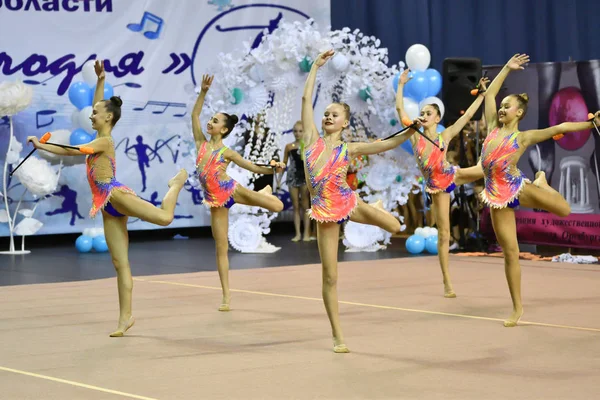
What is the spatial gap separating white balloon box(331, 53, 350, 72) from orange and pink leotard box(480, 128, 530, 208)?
493cm

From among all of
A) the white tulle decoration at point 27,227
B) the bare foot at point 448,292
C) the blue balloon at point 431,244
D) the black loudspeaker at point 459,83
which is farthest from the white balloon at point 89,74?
the bare foot at point 448,292

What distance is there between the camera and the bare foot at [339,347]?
526cm

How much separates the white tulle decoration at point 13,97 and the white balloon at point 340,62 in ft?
12.5

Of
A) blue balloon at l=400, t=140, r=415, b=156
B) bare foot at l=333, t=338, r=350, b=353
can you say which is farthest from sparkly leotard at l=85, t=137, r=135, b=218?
blue balloon at l=400, t=140, r=415, b=156

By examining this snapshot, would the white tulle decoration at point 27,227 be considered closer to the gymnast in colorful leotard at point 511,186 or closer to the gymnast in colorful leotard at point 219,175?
the gymnast in colorful leotard at point 219,175

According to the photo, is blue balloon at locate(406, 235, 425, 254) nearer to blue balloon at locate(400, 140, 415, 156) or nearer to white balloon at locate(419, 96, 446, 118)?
blue balloon at locate(400, 140, 415, 156)

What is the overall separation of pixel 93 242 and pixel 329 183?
22.6 feet

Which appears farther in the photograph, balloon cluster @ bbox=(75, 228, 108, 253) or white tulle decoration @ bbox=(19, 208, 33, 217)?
balloon cluster @ bbox=(75, 228, 108, 253)

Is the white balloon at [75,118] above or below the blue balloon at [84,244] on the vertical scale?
above

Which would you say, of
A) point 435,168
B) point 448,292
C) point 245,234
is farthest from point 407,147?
point 448,292

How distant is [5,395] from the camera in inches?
171

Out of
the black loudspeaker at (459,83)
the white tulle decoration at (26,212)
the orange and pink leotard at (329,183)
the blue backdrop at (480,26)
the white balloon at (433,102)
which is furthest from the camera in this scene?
the blue backdrop at (480,26)

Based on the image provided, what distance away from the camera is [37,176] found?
10945 millimetres

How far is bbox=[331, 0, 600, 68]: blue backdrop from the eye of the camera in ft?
46.7
